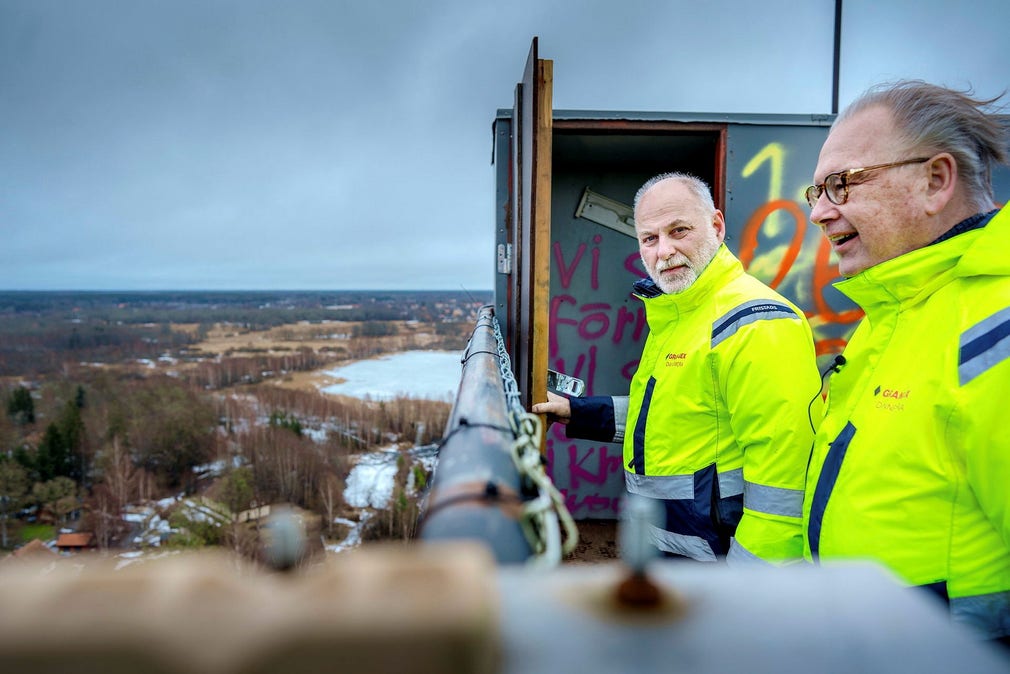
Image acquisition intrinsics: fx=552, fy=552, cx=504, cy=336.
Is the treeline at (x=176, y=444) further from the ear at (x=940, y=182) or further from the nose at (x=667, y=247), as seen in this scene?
the ear at (x=940, y=182)

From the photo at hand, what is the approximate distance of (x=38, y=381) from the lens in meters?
60.8

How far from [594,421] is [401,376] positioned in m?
72.3

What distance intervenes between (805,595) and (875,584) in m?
0.07

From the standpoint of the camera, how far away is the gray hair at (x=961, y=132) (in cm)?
140

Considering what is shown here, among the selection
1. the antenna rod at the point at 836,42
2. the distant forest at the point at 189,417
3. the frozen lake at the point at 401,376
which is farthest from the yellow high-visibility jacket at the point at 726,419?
the frozen lake at the point at 401,376

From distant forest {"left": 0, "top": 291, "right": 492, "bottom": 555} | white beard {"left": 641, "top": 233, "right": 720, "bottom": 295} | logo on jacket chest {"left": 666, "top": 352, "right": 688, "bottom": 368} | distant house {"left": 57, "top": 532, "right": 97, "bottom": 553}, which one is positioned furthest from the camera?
distant forest {"left": 0, "top": 291, "right": 492, "bottom": 555}

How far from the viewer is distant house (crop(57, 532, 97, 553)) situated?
3604 centimetres

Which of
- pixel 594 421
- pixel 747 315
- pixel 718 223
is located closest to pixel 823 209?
pixel 747 315

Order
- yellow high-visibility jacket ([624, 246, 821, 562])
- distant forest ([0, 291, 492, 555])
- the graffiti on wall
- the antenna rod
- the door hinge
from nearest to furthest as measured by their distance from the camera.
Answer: yellow high-visibility jacket ([624, 246, 821, 562]) → the door hinge → the graffiti on wall → the antenna rod → distant forest ([0, 291, 492, 555])

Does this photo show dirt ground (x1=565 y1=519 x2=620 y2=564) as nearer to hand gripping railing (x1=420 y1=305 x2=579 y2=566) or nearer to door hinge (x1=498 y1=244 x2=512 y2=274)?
door hinge (x1=498 y1=244 x2=512 y2=274)

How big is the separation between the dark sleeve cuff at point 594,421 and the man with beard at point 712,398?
0.10 metres

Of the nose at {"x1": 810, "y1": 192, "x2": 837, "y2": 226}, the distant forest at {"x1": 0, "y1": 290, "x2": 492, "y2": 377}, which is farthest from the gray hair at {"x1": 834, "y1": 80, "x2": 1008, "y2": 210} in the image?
the distant forest at {"x1": 0, "y1": 290, "x2": 492, "y2": 377}

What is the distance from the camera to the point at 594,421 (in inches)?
108

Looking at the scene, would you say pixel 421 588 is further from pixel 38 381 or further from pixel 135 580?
pixel 38 381
